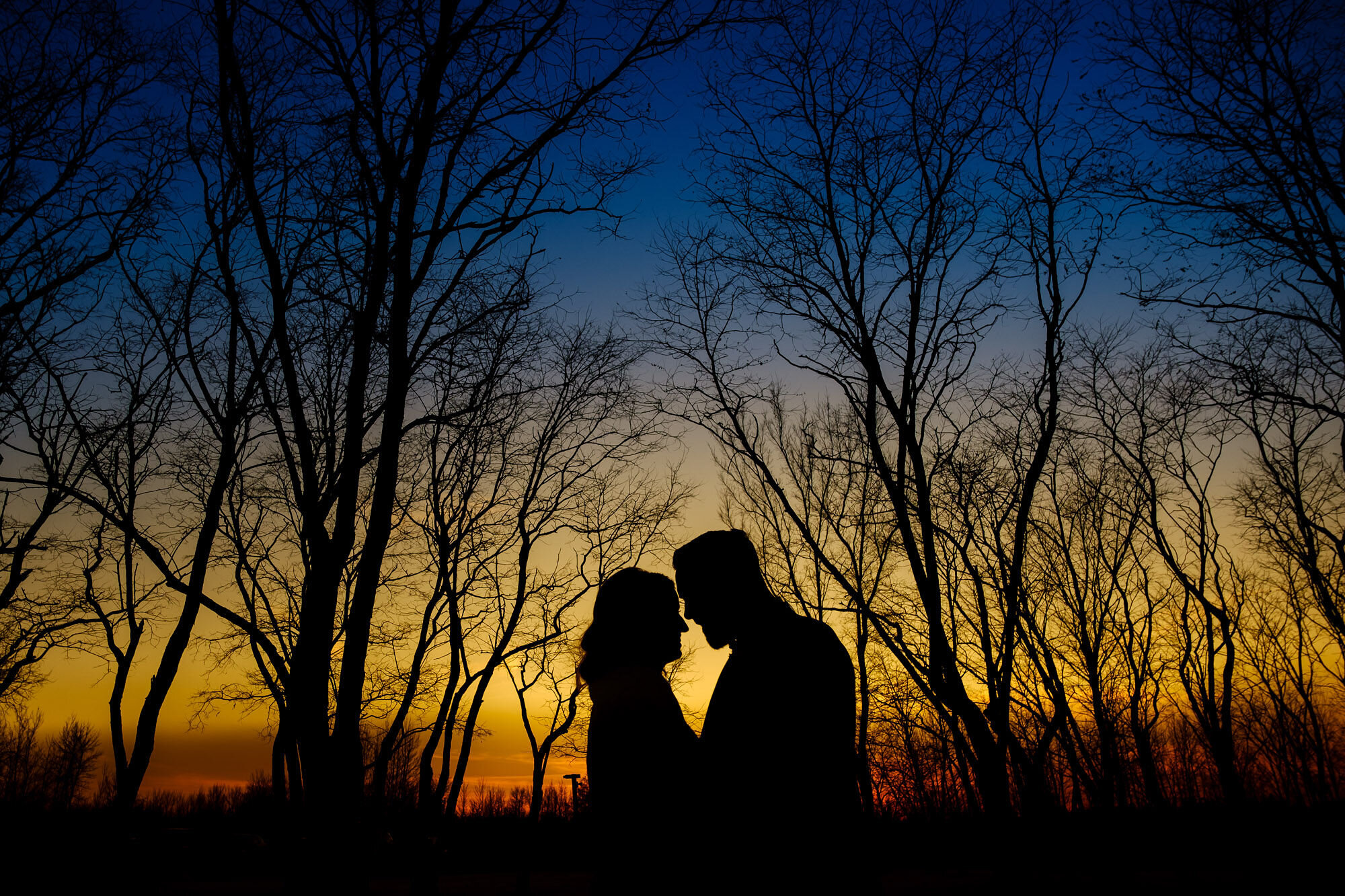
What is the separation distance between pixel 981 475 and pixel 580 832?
70.1 feet

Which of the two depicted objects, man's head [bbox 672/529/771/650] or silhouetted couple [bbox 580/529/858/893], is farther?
man's head [bbox 672/529/771/650]

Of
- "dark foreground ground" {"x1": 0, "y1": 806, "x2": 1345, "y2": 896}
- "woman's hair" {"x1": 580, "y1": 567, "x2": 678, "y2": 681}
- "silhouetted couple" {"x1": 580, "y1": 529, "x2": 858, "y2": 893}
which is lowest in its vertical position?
"dark foreground ground" {"x1": 0, "y1": 806, "x2": 1345, "y2": 896}

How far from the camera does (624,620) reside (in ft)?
8.25

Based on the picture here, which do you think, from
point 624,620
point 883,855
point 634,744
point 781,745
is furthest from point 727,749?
point 883,855

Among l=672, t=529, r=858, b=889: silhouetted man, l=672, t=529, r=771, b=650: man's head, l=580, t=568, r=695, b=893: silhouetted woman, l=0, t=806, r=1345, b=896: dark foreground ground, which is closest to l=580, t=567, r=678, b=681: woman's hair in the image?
l=580, t=568, r=695, b=893: silhouetted woman

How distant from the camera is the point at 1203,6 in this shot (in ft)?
20.8

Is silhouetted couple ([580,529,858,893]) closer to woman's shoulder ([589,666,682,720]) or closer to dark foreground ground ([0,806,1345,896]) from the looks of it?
woman's shoulder ([589,666,682,720])

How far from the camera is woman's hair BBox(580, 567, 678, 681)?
248cm

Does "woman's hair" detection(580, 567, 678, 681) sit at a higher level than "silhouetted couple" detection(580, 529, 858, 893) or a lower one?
higher

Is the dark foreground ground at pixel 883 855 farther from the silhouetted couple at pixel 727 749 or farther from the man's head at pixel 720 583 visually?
the man's head at pixel 720 583

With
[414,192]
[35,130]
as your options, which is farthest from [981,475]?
[35,130]

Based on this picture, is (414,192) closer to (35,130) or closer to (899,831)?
(35,130)

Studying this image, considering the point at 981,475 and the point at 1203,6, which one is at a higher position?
the point at 1203,6

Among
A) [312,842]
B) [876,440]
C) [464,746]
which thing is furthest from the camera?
[464,746]
